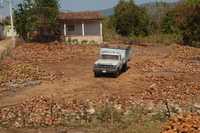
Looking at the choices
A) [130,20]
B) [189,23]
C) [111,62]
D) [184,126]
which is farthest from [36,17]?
[184,126]

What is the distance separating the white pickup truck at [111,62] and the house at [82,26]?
25.7 m

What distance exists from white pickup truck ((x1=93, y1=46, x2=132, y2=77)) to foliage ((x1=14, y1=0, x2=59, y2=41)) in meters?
24.3

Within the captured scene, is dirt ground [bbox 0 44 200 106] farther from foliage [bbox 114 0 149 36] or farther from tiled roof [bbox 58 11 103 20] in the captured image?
foliage [bbox 114 0 149 36]

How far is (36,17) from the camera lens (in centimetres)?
5553

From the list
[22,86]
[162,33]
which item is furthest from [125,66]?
[162,33]

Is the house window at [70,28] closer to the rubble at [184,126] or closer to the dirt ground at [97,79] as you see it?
the dirt ground at [97,79]

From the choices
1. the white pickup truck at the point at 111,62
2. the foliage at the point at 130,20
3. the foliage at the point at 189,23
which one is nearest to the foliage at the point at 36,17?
the foliage at the point at 130,20

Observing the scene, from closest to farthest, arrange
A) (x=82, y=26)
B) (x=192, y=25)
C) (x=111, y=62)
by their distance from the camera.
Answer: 1. (x=111, y=62)
2. (x=192, y=25)
3. (x=82, y=26)

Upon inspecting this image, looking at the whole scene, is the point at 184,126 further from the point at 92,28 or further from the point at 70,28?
the point at 70,28

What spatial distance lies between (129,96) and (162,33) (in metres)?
39.4

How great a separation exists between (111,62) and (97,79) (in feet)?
4.71

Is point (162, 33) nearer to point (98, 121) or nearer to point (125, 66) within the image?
point (125, 66)

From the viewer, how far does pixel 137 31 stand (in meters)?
60.2

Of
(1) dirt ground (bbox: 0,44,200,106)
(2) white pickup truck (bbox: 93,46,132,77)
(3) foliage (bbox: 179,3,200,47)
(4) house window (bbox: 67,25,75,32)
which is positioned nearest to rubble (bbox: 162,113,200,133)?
(1) dirt ground (bbox: 0,44,200,106)
